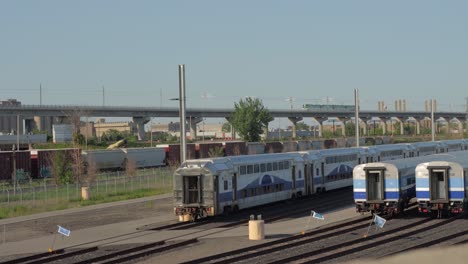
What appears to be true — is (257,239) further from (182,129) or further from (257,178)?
(182,129)

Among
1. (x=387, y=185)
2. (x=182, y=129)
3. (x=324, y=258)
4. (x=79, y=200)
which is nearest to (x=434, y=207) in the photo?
(x=387, y=185)

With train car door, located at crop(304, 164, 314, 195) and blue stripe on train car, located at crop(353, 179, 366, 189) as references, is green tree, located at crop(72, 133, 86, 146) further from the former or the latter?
blue stripe on train car, located at crop(353, 179, 366, 189)

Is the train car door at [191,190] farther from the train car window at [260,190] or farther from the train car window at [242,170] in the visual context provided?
the train car window at [260,190]

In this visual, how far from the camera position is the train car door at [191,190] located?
34375 millimetres

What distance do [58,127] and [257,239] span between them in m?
84.2

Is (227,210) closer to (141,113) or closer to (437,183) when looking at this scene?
(437,183)

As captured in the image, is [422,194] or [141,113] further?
[141,113]

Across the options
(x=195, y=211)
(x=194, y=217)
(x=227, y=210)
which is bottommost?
(x=194, y=217)

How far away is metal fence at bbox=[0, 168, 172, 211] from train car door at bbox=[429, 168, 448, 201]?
25.0 meters

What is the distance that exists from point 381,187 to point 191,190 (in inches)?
374

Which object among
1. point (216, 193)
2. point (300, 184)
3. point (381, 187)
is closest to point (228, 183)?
point (216, 193)

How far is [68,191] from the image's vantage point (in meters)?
52.7

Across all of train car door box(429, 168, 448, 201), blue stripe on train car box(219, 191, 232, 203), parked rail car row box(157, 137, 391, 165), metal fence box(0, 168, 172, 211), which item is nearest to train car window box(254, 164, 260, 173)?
blue stripe on train car box(219, 191, 232, 203)

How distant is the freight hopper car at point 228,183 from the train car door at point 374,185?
284 inches
